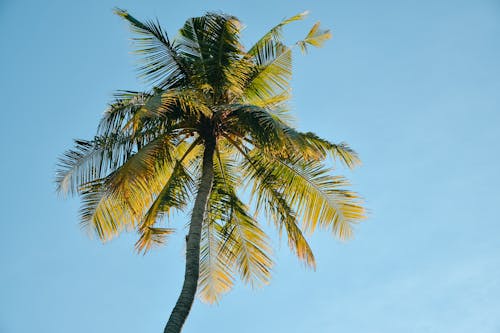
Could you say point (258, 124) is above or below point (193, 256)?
above

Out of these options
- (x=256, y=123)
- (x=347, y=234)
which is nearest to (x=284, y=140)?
(x=256, y=123)

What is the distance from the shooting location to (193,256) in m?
10.0

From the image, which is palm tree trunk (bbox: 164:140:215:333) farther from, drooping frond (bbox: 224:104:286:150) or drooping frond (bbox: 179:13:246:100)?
drooping frond (bbox: 179:13:246:100)

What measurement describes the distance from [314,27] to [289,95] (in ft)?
5.18

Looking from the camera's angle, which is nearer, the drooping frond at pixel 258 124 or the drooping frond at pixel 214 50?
the drooping frond at pixel 258 124

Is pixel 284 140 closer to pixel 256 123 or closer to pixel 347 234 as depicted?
pixel 256 123

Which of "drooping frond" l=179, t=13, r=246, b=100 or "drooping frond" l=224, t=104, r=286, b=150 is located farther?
"drooping frond" l=179, t=13, r=246, b=100

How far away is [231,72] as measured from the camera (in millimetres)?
12031

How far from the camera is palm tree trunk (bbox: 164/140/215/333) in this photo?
910cm

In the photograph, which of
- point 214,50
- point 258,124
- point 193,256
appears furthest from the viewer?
point 214,50

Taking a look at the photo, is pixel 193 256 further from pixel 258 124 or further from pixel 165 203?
pixel 258 124

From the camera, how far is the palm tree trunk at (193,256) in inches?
358

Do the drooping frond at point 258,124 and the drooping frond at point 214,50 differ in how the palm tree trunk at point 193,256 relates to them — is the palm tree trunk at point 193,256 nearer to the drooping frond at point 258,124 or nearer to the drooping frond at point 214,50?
the drooping frond at point 258,124

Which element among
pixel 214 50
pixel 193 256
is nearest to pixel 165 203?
pixel 193 256
